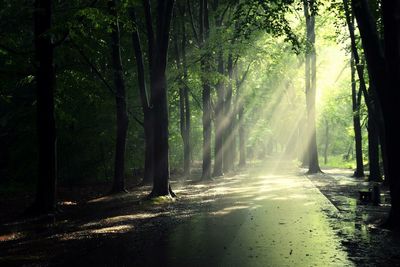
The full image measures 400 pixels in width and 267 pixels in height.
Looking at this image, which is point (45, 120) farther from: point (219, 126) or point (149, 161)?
point (219, 126)

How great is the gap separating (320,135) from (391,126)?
83.1 m

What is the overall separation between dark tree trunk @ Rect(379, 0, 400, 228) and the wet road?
1.88 meters

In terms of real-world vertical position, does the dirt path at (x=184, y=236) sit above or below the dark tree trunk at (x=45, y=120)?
below

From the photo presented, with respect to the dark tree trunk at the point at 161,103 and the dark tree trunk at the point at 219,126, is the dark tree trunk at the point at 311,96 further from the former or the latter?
the dark tree trunk at the point at 161,103

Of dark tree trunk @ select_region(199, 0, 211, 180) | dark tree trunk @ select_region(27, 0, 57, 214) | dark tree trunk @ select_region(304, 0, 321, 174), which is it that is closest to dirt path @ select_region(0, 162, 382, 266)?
dark tree trunk @ select_region(27, 0, 57, 214)

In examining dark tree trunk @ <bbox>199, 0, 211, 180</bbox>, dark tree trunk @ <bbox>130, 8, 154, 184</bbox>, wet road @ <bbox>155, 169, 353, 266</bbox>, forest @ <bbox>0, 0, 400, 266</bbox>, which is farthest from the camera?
dark tree trunk @ <bbox>199, 0, 211, 180</bbox>

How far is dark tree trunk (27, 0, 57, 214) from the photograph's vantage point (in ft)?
48.1

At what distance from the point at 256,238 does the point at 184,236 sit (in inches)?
70.7

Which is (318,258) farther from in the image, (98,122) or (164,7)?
(98,122)

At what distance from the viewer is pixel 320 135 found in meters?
91.4

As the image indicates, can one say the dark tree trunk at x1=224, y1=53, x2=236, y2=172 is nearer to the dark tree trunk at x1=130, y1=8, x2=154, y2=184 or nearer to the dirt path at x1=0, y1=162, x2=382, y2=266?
the dark tree trunk at x1=130, y1=8, x2=154, y2=184

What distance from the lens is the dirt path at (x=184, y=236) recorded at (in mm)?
8258

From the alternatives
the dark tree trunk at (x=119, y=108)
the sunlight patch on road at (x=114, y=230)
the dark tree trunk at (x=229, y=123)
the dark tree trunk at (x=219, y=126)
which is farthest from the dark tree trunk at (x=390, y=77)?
the dark tree trunk at (x=229, y=123)

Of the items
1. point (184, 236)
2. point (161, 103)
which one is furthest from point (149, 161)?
point (184, 236)
